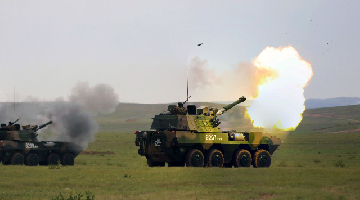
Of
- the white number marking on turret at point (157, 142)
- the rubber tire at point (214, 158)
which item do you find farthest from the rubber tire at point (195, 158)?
the white number marking on turret at point (157, 142)

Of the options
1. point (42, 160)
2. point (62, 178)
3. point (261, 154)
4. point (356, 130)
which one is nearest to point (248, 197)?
point (62, 178)

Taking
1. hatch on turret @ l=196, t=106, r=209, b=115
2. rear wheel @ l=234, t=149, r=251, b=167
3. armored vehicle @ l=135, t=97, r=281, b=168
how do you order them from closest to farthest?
armored vehicle @ l=135, t=97, r=281, b=168 → rear wheel @ l=234, t=149, r=251, b=167 → hatch on turret @ l=196, t=106, r=209, b=115

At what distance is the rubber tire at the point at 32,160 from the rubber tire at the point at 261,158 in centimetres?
1537

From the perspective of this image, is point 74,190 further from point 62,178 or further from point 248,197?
point 248,197

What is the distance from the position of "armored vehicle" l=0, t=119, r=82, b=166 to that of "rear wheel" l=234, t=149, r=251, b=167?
1389 centimetres

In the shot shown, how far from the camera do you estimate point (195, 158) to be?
29375mm

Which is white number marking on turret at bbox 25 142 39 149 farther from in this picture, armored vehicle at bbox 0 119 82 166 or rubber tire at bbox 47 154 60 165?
rubber tire at bbox 47 154 60 165

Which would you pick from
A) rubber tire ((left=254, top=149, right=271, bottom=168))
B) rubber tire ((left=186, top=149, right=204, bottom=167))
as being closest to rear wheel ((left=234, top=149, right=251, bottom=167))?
rubber tire ((left=254, top=149, right=271, bottom=168))

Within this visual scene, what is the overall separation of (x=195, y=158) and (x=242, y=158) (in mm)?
3135

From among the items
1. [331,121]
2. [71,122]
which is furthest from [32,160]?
[331,121]

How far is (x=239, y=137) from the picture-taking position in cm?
3119

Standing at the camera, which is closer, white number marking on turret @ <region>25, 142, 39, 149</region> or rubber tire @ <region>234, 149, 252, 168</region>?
rubber tire @ <region>234, 149, 252, 168</region>

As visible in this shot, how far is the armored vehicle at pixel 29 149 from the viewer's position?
36531 millimetres

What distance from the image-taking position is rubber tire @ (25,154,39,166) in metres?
37.1
